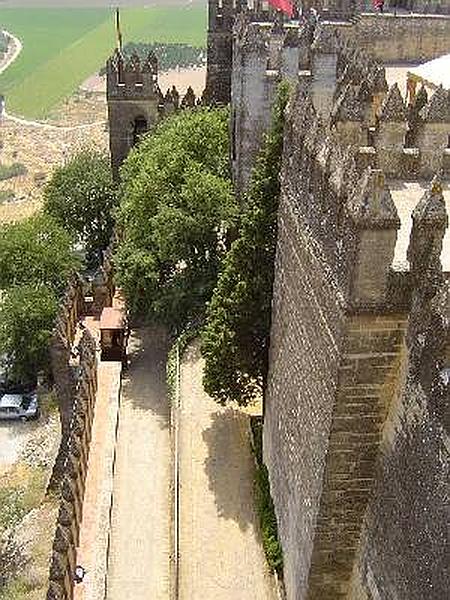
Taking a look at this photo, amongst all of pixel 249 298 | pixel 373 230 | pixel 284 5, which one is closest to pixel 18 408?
pixel 249 298

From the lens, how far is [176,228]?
23609 millimetres

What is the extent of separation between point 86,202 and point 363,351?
99.7ft

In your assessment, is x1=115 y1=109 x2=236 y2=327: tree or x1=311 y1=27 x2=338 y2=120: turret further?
x1=115 y1=109 x2=236 y2=327: tree

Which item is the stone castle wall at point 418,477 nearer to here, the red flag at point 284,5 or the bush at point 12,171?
the red flag at point 284,5

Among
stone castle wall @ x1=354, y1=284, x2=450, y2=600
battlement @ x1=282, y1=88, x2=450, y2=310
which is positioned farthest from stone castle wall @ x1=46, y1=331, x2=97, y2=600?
battlement @ x1=282, y1=88, x2=450, y2=310

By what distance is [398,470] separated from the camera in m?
10.7

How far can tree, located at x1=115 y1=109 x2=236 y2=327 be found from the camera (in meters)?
23.8

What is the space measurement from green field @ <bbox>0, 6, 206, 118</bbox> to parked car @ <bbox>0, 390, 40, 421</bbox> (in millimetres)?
76701

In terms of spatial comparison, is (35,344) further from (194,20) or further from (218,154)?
(194,20)

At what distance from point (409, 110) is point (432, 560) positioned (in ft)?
25.9

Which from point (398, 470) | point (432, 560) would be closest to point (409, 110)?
point (398, 470)

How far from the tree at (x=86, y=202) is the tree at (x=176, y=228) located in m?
11.8

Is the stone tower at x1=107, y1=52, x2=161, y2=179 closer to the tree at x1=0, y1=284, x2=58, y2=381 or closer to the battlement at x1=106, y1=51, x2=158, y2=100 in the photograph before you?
the battlement at x1=106, y1=51, x2=158, y2=100

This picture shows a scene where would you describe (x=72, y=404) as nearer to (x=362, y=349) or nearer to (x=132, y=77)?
(x=132, y=77)
